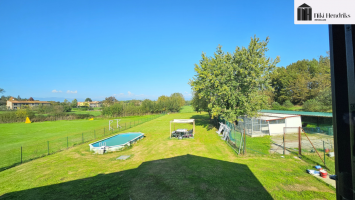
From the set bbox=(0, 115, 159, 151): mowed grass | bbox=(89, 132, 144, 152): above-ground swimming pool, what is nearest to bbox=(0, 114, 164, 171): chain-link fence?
bbox=(89, 132, 144, 152): above-ground swimming pool

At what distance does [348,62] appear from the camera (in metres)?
1.60

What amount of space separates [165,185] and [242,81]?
48.3ft

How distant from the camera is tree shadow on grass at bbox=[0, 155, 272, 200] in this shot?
627 centimetres

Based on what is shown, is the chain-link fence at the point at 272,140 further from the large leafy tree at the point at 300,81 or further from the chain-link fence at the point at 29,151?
the large leafy tree at the point at 300,81

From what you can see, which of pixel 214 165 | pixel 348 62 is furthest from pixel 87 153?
pixel 348 62

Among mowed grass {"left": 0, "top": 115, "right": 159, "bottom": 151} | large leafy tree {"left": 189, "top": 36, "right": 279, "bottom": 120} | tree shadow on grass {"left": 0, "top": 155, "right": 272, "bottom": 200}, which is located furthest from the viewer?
mowed grass {"left": 0, "top": 115, "right": 159, "bottom": 151}

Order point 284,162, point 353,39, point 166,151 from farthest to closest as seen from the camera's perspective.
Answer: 1. point 166,151
2. point 284,162
3. point 353,39

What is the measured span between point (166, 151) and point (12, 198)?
29.3 ft

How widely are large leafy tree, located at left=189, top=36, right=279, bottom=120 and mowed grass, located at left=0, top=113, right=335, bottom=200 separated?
6.91 meters

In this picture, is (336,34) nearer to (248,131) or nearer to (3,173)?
(3,173)

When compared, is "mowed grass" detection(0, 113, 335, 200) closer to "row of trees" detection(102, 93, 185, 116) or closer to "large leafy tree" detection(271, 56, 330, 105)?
"large leafy tree" detection(271, 56, 330, 105)

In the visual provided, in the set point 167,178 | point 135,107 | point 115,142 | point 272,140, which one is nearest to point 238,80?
point 272,140

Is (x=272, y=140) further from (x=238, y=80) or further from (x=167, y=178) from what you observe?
(x=167, y=178)

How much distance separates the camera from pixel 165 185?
7.06m
